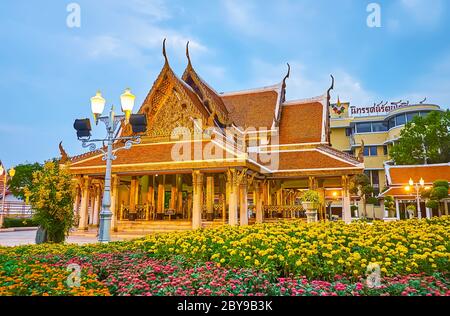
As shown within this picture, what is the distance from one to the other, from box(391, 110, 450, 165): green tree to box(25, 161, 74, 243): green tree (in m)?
37.3

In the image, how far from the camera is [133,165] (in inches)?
604

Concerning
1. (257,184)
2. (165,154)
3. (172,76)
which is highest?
(172,76)

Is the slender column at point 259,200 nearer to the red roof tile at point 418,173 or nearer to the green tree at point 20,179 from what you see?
the red roof tile at point 418,173

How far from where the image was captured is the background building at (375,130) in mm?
44466

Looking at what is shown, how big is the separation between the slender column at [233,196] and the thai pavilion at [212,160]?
0.14 feet

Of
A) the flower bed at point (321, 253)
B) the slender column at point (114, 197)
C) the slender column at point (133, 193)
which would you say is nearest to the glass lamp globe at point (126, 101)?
the flower bed at point (321, 253)

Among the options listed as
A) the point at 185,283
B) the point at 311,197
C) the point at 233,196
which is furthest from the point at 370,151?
the point at 185,283

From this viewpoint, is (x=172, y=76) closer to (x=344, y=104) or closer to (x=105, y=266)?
(x=105, y=266)

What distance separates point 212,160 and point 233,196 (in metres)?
1.77

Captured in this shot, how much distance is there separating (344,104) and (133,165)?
50.0 meters

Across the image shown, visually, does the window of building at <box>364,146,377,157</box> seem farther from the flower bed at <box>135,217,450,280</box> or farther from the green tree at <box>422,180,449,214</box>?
the flower bed at <box>135,217,450,280</box>

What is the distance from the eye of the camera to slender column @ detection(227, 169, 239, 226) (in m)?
13.9

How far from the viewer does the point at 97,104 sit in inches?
361
